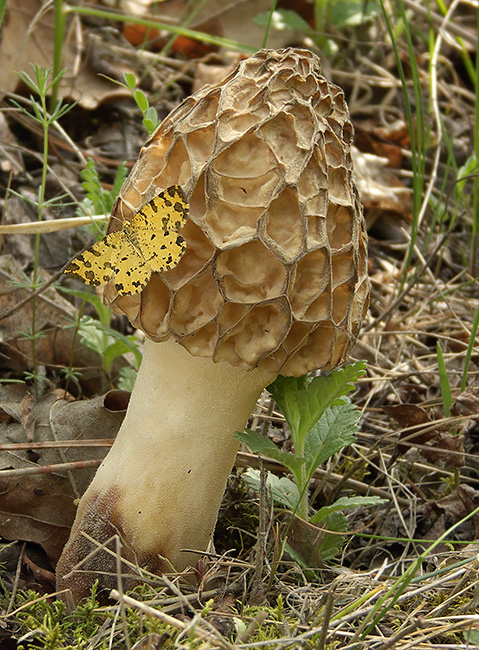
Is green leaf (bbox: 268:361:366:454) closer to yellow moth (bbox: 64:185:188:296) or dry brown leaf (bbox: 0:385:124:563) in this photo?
yellow moth (bbox: 64:185:188:296)

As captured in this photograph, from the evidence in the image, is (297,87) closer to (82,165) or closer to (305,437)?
(305,437)

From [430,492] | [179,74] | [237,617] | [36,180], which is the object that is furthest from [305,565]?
[179,74]

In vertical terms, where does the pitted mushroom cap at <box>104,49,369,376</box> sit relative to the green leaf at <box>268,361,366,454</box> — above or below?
above

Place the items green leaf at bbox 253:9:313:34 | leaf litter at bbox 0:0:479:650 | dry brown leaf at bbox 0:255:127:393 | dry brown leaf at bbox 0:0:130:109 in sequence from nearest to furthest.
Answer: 1. leaf litter at bbox 0:0:479:650
2. dry brown leaf at bbox 0:255:127:393
3. dry brown leaf at bbox 0:0:130:109
4. green leaf at bbox 253:9:313:34

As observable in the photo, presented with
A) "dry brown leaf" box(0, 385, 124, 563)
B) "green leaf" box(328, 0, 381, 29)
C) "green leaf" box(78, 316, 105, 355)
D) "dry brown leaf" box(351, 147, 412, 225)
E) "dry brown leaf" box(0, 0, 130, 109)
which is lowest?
"dry brown leaf" box(0, 385, 124, 563)

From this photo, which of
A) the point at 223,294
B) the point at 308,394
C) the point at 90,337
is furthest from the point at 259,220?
the point at 90,337

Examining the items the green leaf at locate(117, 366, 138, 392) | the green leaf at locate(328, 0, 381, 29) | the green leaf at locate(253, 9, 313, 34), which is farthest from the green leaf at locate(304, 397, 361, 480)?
the green leaf at locate(328, 0, 381, 29)

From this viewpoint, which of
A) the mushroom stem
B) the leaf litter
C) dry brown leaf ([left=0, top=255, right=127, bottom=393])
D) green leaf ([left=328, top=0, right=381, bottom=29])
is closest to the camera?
the leaf litter
